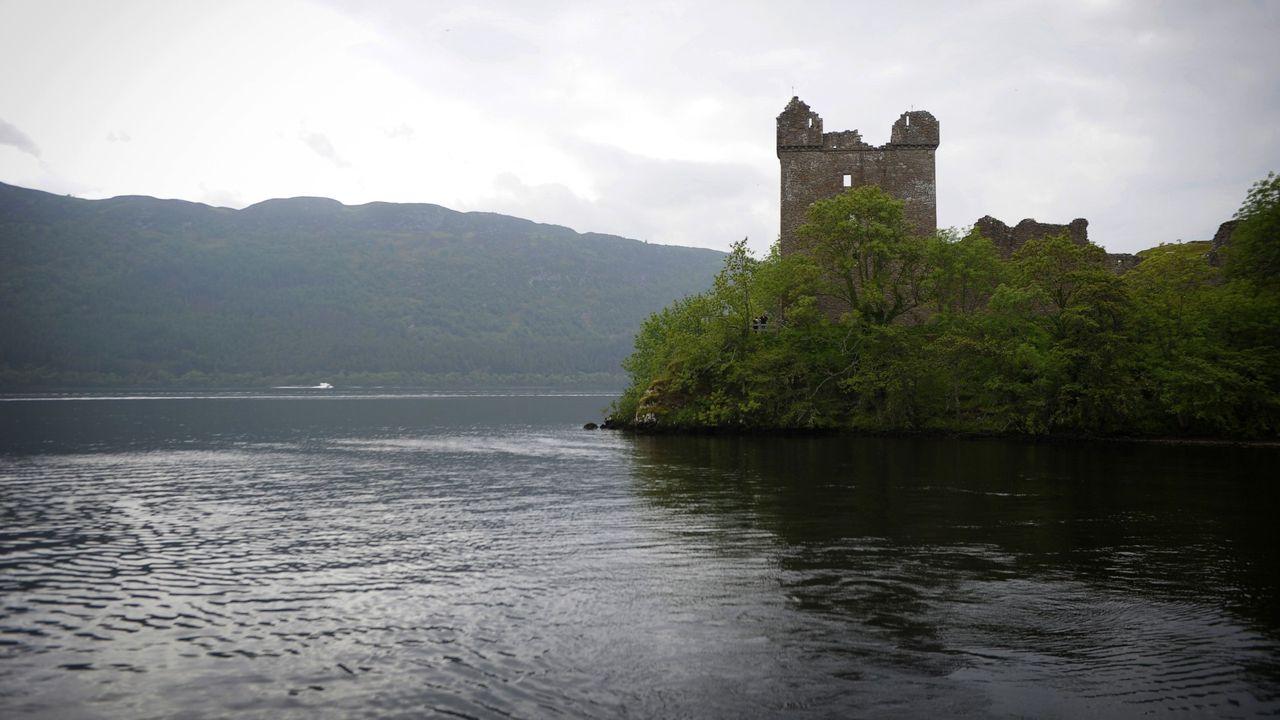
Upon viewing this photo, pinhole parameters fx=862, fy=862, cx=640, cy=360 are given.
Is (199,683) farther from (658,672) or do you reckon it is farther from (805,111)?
(805,111)

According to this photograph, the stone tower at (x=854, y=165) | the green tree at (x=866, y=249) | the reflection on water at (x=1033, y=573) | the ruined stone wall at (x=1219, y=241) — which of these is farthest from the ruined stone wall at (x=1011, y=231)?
the reflection on water at (x=1033, y=573)

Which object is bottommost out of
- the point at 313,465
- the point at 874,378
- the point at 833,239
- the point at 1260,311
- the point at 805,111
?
the point at 313,465

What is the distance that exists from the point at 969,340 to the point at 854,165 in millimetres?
18097

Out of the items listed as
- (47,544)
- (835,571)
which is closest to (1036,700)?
(835,571)

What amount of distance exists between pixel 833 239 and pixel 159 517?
138 ft

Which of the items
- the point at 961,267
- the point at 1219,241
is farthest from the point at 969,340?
the point at 1219,241

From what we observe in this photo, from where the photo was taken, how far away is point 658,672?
32.3 feet

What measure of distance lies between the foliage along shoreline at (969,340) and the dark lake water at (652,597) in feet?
53.2

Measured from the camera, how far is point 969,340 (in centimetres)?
4856

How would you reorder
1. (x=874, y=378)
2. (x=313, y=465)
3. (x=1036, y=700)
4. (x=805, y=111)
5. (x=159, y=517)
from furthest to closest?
1. (x=805, y=111)
2. (x=874, y=378)
3. (x=313, y=465)
4. (x=159, y=517)
5. (x=1036, y=700)

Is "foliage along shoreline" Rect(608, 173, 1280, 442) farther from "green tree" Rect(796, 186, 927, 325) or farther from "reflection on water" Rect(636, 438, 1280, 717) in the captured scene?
"reflection on water" Rect(636, 438, 1280, 717)

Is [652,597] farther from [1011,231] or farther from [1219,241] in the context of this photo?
[1219,241]

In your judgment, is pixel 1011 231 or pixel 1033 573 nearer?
pixel 1033 573

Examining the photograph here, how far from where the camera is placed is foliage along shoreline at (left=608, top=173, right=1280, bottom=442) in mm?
43406
